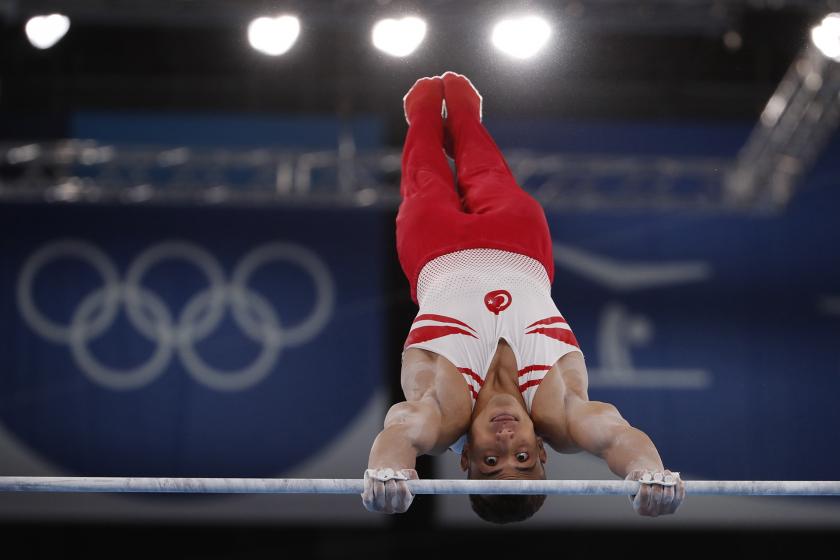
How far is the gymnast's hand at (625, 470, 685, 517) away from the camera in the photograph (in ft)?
8.61


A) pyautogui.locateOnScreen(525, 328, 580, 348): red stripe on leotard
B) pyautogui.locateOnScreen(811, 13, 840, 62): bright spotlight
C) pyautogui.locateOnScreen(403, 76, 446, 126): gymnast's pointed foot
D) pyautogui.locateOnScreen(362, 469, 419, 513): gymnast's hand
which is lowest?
pyautogui.locateOnScreen(362, 469, 419, 513): gymnast's hand

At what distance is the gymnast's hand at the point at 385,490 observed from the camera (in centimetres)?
259

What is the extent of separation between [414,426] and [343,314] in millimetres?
3901

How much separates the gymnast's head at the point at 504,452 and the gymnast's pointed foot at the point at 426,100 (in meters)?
1.48

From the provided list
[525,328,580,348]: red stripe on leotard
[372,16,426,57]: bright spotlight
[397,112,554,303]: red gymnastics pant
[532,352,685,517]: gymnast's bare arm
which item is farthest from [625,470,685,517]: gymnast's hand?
[372,16,426,57]: bright spotlight

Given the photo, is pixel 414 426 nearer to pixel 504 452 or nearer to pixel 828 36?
pixel 504 452

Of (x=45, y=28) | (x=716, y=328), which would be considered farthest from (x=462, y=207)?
(x=716, y=328)

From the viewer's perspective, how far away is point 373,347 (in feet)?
22.1

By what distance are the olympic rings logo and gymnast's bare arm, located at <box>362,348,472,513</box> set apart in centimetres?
347

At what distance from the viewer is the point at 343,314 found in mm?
6801

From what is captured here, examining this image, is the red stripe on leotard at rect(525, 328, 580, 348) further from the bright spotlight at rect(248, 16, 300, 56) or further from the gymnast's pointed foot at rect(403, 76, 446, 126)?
the bright spotlight at rect(248, 16, 300, 56)

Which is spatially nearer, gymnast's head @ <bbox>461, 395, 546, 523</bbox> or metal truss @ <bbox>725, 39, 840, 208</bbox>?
gymnast's head @ <bbox>461, 395, 546, 523</bbox>

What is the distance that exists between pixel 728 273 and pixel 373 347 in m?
2.72

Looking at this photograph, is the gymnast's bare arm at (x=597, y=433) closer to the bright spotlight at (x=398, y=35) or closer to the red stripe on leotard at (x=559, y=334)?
the red stripe on leotard at (x=559, y=334)
